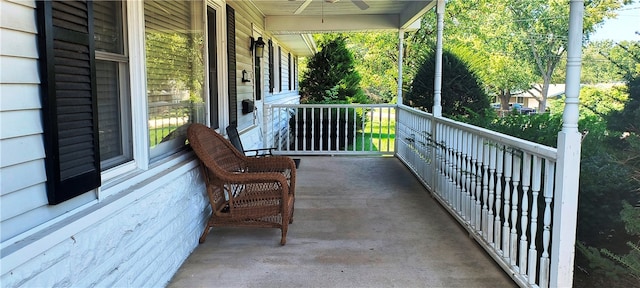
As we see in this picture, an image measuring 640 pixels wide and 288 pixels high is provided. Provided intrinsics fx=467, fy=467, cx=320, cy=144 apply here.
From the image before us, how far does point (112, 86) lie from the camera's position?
2.42 meters

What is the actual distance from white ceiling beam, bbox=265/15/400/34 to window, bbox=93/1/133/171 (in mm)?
5507

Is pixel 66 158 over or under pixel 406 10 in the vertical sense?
under

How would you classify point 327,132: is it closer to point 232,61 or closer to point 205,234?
point 232,61

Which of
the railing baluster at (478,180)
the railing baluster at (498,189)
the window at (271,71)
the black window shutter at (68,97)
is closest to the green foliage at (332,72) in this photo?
the window at (271,71)

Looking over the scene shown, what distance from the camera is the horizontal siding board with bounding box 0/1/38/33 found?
4.90ft

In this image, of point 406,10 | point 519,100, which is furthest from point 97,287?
point 519,100

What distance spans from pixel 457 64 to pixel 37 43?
6349mm

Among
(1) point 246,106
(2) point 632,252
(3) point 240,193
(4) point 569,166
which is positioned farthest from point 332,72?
(4) point 569,166

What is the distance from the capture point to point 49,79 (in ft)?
5.41

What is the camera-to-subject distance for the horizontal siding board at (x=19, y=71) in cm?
149

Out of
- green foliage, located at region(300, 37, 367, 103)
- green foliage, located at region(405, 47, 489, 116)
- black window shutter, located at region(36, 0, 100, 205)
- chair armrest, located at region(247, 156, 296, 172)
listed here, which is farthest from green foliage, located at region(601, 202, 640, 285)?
green foliage, located at region(300, 37, 367, 103)

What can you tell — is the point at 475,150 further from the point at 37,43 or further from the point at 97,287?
the point at 37,43

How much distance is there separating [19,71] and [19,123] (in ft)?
0.56

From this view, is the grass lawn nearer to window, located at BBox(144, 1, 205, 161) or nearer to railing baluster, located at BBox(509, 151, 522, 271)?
window, located at BBox(144, 1, 205, 161)
